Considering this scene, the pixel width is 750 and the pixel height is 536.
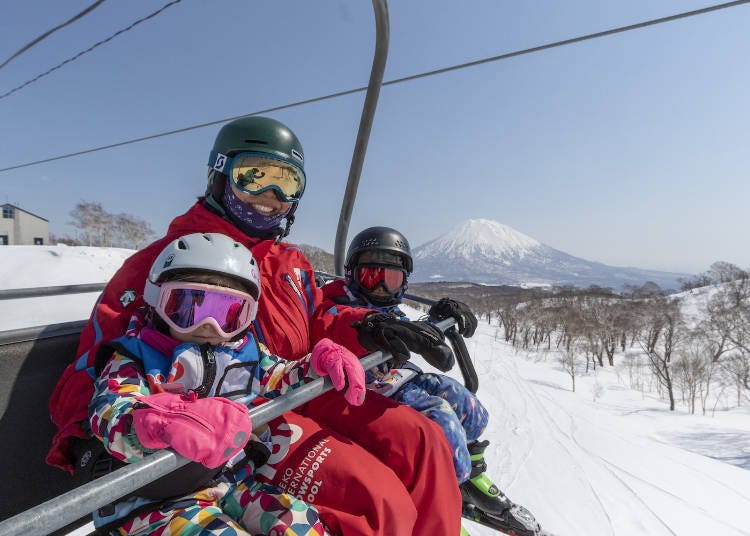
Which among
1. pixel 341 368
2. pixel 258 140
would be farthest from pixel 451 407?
pixel 258 140

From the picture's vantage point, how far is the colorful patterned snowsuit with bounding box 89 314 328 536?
3.67ft

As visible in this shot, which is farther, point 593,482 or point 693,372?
point 693,372

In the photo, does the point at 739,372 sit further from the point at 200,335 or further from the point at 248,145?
the point at 200,335

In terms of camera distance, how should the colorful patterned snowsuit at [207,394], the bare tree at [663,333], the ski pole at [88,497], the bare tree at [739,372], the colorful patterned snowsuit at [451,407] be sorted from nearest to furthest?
the ski pole at [88,497] → the colorful patterned snowsuit at [207,394] → the colorful patterned snowsuit at [451,407] → the bare tree at [739,372] → the bare tree at [663,333]

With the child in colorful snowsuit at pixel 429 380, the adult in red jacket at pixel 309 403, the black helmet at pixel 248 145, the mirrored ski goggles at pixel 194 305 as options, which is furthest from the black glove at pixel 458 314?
the mirrored ski goggles at pixel 194 305

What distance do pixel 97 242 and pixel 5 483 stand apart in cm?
4349

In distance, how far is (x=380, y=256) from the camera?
9.55 ft

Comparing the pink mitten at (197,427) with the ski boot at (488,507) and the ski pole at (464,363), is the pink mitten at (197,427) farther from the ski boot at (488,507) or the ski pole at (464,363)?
the ski boot at (488,507)

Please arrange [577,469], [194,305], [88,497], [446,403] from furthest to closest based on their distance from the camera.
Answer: [577,469] < [446,403] < [194,305] < [88,497]

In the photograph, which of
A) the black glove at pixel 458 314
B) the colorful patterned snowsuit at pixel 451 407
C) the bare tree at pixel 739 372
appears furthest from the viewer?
the bare tree at pixel 739 372

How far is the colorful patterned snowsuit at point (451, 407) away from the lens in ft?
5.64

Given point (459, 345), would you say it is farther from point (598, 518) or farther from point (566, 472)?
point (566, 472)

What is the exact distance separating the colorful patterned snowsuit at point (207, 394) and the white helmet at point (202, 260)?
197 mm

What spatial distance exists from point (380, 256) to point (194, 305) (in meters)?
1.63
